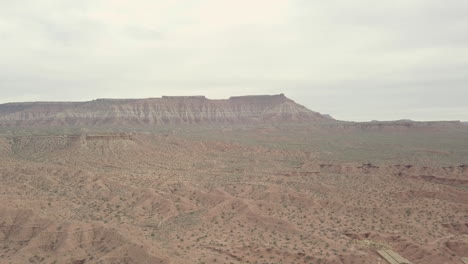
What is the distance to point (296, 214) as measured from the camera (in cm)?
4462

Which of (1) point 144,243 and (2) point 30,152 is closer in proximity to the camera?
(1) point 144,243

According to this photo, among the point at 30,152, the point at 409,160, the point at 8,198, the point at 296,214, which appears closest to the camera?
the point at 8,198

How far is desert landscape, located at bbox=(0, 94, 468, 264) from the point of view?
33.0 meters

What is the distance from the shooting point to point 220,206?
45.7 meters

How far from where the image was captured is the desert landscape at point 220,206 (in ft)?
108

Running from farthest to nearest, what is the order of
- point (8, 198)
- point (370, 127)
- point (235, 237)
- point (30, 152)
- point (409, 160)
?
point (370, 127) < point (409, 160) < point (30, 152) < point (8, 198) < point (235, 237)

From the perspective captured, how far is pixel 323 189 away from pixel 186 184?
19730 mm

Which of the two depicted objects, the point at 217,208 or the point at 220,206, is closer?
the point at 217,208

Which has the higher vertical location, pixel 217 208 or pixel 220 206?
pixel 220 206

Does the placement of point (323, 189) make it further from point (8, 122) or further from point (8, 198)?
point (8, 122)

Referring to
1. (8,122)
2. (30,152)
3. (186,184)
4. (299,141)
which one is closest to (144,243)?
(186,184)

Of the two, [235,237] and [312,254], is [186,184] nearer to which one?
[235,237]

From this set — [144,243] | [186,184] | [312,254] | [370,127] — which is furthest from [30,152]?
[370,127]

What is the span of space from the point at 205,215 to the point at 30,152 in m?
50.7
